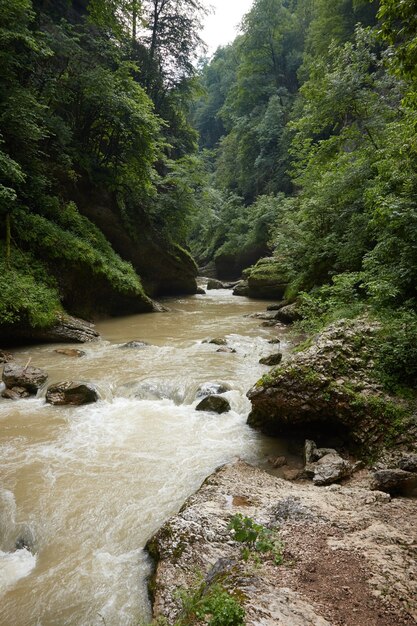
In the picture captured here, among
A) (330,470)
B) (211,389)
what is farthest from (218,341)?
(330,470)

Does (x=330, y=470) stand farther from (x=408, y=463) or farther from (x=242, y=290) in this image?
→ (x=242, y=290)

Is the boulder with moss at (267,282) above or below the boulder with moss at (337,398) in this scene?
above

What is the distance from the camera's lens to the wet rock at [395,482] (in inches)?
149

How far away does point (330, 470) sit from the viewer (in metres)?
4.43

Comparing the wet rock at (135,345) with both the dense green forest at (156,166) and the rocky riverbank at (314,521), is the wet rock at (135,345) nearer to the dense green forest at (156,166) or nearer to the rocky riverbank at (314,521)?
the dense green forest at (156,166)

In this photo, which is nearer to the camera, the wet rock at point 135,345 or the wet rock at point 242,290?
the wet rock at point 135,345

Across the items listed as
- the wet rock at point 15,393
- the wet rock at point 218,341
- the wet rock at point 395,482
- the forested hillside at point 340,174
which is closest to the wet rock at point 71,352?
the wet rock at point 15,393

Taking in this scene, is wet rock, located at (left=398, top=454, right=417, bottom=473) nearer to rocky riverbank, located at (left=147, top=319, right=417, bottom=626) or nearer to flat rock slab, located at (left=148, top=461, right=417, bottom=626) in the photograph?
rocky riverbank, located at (left=147, top=319, right=417, bottom=626)

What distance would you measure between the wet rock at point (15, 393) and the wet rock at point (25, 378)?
7 cm

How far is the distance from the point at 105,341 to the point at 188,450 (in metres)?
6.58

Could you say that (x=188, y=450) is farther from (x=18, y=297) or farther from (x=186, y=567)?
(x=18, y=297)

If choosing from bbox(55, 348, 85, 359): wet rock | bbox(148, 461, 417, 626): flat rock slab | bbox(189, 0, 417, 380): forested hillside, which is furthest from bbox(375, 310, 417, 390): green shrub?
bbox(55, 348, 85, 359): wet rock

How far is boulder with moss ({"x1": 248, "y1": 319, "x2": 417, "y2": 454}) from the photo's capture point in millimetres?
4723

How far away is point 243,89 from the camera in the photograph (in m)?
35.3
